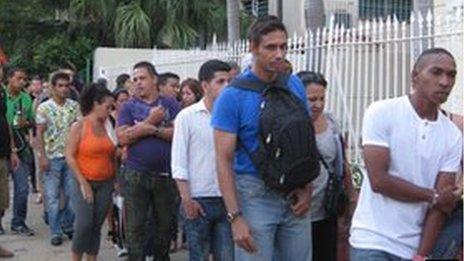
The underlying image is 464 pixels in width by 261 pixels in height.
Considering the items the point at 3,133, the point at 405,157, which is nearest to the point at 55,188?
the point at 3,133

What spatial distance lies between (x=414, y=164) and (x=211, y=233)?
2.34 m

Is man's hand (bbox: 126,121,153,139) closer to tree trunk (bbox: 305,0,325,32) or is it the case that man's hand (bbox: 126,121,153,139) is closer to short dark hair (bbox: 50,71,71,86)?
short dark hair (bbox: 50,71,71,86)

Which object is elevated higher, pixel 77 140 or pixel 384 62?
pixel 384 62

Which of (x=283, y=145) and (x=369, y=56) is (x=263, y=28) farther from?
(x=369, y=56)

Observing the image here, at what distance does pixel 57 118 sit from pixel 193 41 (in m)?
13.9

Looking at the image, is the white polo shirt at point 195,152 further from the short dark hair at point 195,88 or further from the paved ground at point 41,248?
the paved ground at point 41,248

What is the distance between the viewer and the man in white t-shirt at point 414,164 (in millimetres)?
3443

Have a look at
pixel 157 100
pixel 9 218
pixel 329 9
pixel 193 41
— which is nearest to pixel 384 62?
pixel 157 100

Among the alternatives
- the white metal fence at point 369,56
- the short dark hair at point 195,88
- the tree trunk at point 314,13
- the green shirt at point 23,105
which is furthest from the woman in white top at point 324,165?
the tree trunk at point 314,13

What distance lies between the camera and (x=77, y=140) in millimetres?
6648

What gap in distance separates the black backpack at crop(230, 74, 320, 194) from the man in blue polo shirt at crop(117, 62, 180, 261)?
246 cm

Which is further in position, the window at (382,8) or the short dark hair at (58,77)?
the window at (382,8)

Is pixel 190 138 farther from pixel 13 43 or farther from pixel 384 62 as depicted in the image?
pixel 13 43

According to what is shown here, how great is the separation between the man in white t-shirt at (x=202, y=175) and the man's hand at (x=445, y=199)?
209 centimetres
